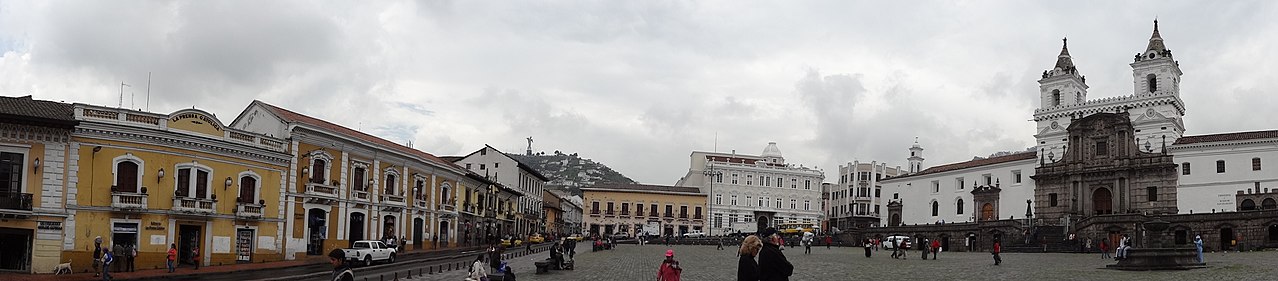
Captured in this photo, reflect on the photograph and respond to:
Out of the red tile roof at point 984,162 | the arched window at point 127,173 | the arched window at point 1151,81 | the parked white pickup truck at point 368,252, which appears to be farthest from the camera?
the red tile roof at point 984,162

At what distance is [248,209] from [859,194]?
99.2 meters

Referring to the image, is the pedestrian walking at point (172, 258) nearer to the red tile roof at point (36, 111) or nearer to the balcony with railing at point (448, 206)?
the red tile roof at point (36, 111)

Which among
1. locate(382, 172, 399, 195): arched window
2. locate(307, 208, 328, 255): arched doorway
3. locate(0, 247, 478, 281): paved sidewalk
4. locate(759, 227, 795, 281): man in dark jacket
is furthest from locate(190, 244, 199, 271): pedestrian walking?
locate(759, 227, 795, 281): man in dark jacket

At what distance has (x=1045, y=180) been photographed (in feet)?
259

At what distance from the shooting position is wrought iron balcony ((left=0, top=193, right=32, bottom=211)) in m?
31.6

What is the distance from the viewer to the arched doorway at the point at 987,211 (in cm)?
8312

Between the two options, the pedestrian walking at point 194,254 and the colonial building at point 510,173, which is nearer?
the pedestrian walking at point 194,254

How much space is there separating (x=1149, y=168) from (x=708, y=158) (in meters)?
47.5

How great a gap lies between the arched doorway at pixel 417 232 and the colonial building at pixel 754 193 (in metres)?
52.7

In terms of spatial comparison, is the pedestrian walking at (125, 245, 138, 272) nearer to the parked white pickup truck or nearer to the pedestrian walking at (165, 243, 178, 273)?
the pedestrian walking at (165, 243, 178, 273)

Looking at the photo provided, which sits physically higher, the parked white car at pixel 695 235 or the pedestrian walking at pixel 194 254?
the parked white car at pixel 695 235

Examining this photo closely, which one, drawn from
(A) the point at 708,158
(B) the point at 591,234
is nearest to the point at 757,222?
(A) the point at 708,158

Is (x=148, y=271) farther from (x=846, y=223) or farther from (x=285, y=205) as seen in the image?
(x=846, y=223)

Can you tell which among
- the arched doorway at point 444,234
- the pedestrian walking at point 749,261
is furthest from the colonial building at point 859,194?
the pedestrian walking at point 749,261
